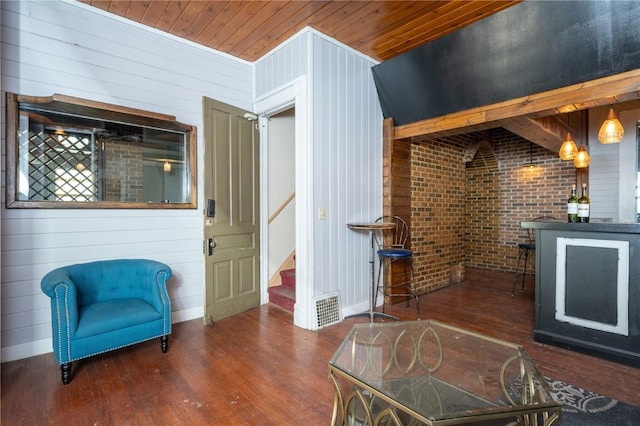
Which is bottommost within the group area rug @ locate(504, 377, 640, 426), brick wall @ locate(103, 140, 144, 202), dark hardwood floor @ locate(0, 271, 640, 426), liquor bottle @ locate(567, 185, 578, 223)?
dark hardwood floor @ locate(0, 271, 640, 426)

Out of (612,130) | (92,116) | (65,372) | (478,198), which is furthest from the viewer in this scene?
(478,198)

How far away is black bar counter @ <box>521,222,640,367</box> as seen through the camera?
2203 millimetres

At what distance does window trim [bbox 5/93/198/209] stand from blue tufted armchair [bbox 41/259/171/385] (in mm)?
515

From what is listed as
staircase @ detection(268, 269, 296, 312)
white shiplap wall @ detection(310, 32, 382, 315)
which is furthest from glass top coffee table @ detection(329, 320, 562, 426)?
staircase @ detection(268, 269, 296, 312)

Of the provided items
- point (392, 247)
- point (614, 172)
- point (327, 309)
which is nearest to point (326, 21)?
point (392, 247)

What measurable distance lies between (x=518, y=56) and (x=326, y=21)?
1.64 metres

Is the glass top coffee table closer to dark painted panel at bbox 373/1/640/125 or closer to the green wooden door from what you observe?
the green wooden door

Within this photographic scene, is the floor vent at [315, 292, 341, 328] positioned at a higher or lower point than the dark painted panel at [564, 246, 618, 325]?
lower

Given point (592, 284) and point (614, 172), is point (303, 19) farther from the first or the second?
point (614, 172)

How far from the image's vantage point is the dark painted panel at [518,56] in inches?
81.1

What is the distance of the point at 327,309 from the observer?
9.78 ft

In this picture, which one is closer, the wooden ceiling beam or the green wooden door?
the wooden ceiling beam

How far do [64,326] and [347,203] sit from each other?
8.12 ft

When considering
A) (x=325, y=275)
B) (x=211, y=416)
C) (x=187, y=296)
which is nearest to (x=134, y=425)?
(x=211, y=416)
